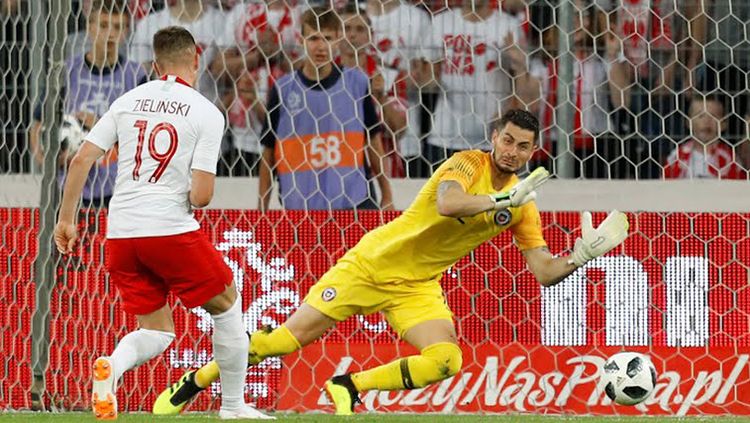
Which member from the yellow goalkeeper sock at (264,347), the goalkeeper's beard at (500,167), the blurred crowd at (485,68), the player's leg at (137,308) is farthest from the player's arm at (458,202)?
the blurred crowd at (485,68)

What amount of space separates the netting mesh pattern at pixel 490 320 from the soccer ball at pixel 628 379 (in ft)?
3.28

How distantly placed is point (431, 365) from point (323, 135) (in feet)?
5.88

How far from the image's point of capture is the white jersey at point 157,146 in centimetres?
671

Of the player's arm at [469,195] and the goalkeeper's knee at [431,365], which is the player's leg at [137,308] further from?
the player's arm at [469,195]

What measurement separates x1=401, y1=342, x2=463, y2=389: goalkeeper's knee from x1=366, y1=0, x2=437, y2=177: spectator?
1770 mm

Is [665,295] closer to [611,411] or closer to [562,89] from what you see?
[611,411]

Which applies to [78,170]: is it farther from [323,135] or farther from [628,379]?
[628,379]

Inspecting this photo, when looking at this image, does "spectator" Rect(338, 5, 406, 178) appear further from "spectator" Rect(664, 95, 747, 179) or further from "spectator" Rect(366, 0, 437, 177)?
"spectator" Rect(664, 95, 747, 179)

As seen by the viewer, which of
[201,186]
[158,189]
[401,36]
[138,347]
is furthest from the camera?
[401,36]

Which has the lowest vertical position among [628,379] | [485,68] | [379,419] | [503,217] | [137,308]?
[379,419]

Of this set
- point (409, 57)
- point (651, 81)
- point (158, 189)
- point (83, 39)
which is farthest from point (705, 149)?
point (158, 189)

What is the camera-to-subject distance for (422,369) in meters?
7.66

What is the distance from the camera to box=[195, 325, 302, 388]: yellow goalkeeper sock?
312 inches

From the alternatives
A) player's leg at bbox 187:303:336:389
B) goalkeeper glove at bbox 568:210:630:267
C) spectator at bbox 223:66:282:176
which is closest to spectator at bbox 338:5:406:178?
spectator at bbox 223:66:282:176
